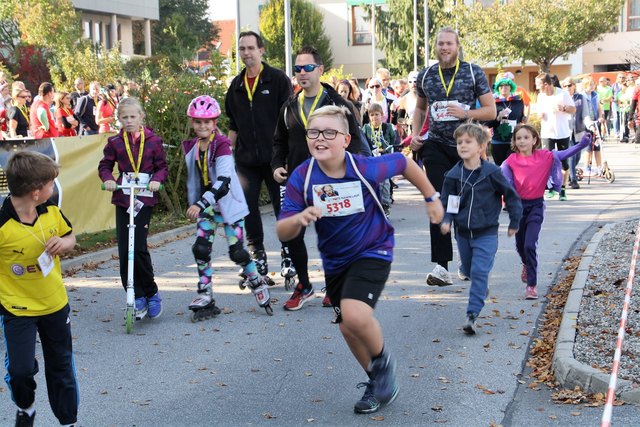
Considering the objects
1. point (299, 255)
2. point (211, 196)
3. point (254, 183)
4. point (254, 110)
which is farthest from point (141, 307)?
point (254, 110)

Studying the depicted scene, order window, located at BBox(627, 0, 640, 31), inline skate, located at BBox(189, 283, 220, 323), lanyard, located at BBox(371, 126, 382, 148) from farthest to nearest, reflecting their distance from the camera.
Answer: window, located at BBox(627, 0, 640, 31), lanyard, located at BBox(371, 126, 382, 148), inline skate, located at BBox(189, 283, 220, 323)

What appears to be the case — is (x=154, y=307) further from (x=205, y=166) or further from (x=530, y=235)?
(x=530, y=235)

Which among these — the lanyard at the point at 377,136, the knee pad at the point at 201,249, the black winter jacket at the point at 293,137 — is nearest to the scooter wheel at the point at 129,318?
the knee pad at the point at 201,249

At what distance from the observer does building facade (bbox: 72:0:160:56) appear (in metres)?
66.3

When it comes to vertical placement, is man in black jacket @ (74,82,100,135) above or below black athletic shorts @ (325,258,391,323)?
above

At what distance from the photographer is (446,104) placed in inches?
354

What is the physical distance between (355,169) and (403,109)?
16527mm

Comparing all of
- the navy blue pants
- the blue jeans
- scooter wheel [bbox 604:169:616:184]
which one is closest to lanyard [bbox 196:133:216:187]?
the blue jeans

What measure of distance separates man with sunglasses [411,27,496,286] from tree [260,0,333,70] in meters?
55.7

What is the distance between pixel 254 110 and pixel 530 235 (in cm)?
278

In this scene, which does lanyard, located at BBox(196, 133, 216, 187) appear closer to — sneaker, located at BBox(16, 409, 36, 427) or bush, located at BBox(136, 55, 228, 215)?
sneaker, located at BBox(16, 409, 36, 427)

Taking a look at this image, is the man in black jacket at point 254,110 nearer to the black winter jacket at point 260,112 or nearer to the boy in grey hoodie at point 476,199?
the black winter jacket at point 260,112

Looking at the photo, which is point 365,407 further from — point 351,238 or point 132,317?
point 132,317

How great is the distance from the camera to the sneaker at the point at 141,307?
828cm
